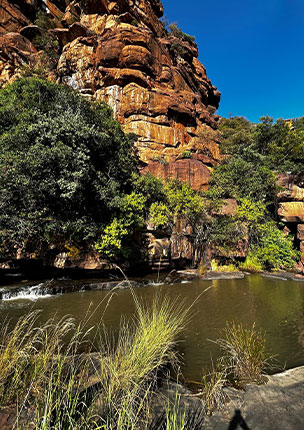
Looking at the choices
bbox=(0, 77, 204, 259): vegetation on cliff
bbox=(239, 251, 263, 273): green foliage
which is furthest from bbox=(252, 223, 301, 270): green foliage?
bbox=(0, 77, 204, 259): vegetation on cliff

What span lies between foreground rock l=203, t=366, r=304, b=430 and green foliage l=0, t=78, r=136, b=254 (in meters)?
8.93

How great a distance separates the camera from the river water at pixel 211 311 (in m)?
3.97

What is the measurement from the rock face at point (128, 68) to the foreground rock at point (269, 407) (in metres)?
17.8

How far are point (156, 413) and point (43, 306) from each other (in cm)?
608

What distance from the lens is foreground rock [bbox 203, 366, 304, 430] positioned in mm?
2121

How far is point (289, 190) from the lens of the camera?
17.7 metres

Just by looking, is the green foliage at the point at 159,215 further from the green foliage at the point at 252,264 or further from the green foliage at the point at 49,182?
the green foliage at the point at 252,264

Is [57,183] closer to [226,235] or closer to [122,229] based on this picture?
[122,229]

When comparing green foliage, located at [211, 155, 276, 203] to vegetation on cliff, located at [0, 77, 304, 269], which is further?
green foliage, located at [211, 155, 276, 203]

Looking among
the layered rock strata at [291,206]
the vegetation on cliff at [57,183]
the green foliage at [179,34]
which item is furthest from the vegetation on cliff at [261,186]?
the green foliage at [179,34]

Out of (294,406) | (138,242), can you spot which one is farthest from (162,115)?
(294,406)

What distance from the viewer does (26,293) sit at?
27.5 feet

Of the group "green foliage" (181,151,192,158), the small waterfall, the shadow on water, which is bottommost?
the small waterfall

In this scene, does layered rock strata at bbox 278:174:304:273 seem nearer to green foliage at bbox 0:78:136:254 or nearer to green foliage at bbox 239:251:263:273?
green foliage at bbox 239:251:263:273
